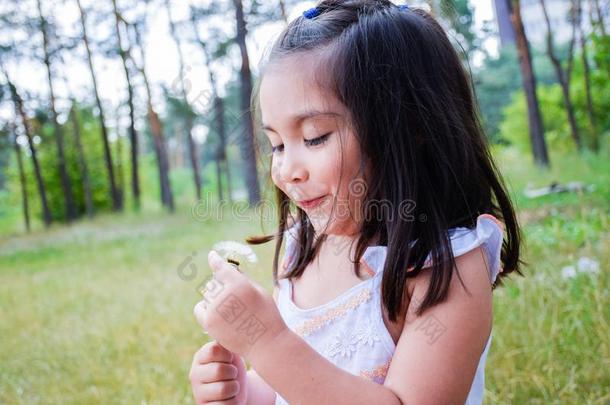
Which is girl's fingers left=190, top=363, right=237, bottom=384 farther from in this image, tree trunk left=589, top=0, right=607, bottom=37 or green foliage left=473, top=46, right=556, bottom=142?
green foliage left=473, top=46, right=556, bottom=142

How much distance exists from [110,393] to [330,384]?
1.46 metres

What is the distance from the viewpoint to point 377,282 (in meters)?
0.87

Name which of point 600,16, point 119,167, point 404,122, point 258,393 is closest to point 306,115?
point 404,122

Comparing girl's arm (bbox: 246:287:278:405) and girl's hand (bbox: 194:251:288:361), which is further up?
girl's hand (bbox: 194:251:288:361)

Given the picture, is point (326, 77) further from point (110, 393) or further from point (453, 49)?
point (110, 393)

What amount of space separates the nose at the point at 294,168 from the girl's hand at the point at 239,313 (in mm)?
156

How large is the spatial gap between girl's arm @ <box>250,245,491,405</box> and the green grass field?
0.38 metres

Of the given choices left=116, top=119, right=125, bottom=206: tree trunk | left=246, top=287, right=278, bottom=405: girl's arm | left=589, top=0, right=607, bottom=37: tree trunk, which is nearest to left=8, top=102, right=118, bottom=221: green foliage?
left=116, top=119, right=125, bottom=206: tree trunk

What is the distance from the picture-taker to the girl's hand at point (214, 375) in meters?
0.85

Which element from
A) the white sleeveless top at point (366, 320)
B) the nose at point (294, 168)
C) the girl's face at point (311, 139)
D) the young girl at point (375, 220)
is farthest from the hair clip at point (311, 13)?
the white sleeveless top at point (366, 320)

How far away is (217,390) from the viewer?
33.4 inches

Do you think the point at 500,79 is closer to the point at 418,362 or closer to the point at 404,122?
the point at 404,122

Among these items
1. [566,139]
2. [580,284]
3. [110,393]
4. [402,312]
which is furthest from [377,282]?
[566,139]

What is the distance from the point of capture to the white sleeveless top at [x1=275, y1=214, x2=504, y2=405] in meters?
0.82
